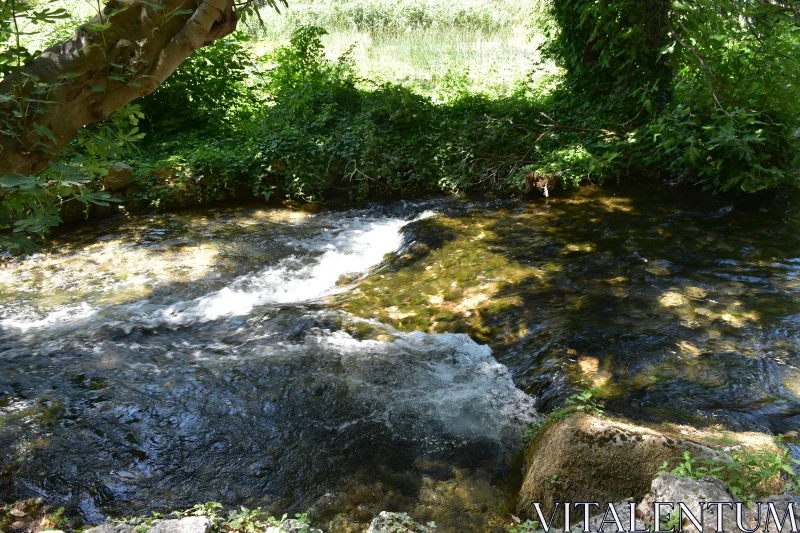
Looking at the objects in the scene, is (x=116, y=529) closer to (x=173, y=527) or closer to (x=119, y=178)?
(x=173, y=527)

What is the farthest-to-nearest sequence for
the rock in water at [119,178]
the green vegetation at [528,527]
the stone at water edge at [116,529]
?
1. the rock in water at [119,178]
2. the green vegetation at [528,527]
3. the stone at water edge at [116,529]

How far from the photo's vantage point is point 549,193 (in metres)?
7.88

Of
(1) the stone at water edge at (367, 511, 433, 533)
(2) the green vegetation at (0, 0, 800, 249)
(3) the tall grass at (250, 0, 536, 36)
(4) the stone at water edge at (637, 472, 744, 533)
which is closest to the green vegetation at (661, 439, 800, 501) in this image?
(4) the stone at water edge at (637, 472, 744, 533)

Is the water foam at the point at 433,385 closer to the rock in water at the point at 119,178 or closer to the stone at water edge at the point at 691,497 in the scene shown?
the stone at water edge at the point at 691,497

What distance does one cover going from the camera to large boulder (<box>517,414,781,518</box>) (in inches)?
109

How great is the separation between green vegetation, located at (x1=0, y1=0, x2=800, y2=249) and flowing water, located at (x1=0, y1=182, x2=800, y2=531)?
906 millimetres

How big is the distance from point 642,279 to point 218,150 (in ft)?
20.0

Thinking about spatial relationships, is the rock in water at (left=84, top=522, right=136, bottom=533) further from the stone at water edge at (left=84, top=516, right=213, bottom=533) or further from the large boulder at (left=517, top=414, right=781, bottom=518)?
the large boulder at (left=517, top=414, right=781, bottom=518)

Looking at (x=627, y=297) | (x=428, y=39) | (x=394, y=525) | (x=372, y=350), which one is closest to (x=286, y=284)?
(x=372, y=350)

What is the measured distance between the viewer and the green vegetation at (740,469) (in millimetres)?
2416

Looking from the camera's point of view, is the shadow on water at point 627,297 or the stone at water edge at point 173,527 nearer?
the stone at water edge at point 173,527

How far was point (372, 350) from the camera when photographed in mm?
4562

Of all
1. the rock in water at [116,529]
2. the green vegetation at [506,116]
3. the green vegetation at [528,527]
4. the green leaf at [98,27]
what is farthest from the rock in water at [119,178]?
the green vegetation at [528,527]

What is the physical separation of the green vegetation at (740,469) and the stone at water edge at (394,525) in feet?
3.78
